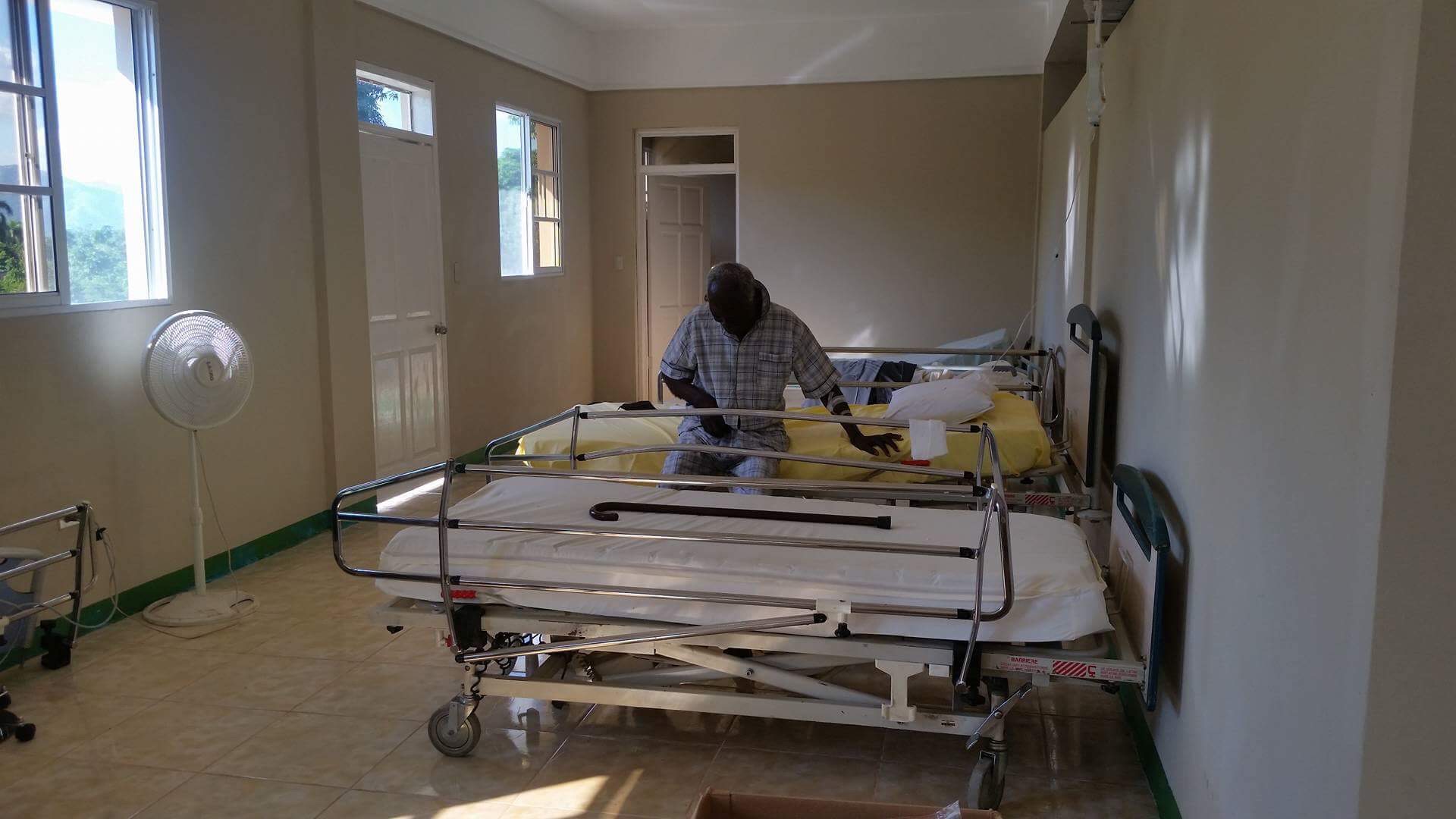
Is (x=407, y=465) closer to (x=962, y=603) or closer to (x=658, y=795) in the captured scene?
(x=658, y=795)

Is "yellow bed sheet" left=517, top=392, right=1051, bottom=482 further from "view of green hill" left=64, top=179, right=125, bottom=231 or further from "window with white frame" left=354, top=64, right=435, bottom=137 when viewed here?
"window with white frame" left=354, top=64, right=435, bottom=137

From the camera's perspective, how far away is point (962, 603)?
268 centimetres

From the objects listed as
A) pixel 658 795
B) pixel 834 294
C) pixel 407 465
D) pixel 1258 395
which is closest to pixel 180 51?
pixel 407 465

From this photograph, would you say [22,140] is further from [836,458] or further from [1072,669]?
[1072,669]

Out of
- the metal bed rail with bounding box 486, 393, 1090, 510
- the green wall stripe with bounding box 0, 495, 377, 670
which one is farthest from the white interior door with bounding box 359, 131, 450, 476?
the metal bed rail with bounding box 486, 393, 1090, 510

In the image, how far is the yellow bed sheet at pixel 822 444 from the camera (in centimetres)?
429

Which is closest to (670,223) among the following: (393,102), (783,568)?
(393,102)

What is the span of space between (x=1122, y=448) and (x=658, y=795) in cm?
188

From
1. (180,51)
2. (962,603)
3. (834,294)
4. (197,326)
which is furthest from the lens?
(834,294)

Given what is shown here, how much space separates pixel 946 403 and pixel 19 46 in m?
3.65

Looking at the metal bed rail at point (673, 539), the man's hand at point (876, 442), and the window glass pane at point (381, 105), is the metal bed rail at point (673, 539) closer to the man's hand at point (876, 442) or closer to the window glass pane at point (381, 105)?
the man's hand at point (876, 442)

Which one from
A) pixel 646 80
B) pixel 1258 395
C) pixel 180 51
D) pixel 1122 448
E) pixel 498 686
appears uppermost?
pixel 646 80

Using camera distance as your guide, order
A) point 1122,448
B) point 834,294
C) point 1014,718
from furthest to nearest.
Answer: point 834,294 → point 1122,448 → point 1014,718

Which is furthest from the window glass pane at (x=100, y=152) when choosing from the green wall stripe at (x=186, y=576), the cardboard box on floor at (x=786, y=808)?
the cardboard box on floor at (x=786, y=808)
